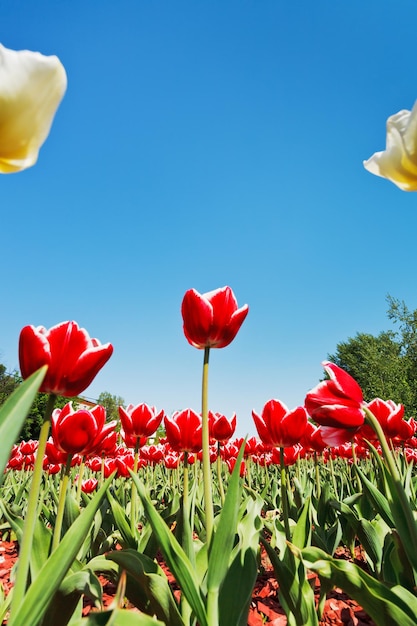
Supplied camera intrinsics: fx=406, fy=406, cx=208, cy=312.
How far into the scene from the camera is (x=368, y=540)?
2271 mm

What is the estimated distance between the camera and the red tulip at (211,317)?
5.28 ft

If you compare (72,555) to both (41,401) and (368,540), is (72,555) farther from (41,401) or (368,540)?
(41,401)

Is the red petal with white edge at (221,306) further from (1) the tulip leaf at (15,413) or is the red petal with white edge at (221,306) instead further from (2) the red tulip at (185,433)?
(2) the red tulip at (185,433)

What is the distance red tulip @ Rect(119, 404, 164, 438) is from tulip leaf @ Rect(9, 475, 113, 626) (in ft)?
5.61

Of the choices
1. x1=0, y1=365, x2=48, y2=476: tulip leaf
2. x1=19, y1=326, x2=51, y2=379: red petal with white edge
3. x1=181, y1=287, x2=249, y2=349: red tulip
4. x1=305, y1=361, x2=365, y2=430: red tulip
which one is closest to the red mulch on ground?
x1=305, y1=361, x2=365, y2=430: red tulip

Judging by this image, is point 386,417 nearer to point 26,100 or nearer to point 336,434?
point 336,434

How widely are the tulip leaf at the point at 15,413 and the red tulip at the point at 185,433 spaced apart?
5.96 ft

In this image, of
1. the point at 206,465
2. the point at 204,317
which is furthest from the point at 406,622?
the point at 204,317

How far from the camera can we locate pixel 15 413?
754 mm

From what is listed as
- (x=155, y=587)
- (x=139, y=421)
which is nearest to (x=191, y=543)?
(x=155, y=587)

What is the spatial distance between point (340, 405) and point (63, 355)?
3.00ft

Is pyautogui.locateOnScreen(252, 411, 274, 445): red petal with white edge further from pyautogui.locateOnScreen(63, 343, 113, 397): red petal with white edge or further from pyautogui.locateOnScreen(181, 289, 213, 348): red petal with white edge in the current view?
pyautogui.locateOnScreen(63, 343, 113, 397): red petal with white edge

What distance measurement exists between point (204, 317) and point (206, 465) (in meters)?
0.55

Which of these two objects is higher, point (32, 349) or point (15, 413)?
point (32, 349)
